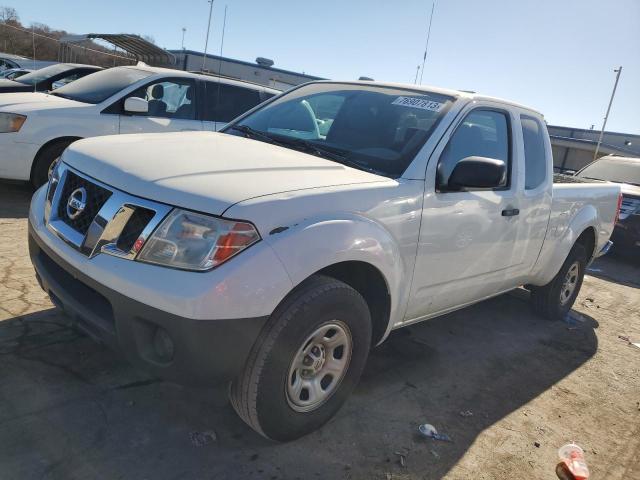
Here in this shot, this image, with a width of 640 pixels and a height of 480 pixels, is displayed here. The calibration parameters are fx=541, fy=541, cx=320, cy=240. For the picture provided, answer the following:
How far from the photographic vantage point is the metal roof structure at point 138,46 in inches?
708

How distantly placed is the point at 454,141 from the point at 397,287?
102cm

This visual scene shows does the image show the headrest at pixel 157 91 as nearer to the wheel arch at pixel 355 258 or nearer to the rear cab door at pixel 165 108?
the rear cab door at pixel 165 108

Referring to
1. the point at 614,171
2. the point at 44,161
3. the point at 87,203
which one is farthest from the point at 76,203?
the point at 614,171

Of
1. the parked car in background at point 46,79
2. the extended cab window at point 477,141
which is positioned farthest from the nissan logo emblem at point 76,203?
the parked car in background at point 46,79

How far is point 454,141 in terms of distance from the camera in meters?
3.29

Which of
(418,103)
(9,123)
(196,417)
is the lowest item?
(196,417)

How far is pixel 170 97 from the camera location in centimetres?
677

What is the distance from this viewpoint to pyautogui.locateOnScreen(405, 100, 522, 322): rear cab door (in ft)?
10.1

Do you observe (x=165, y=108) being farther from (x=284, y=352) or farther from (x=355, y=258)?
(x=284, y=352)

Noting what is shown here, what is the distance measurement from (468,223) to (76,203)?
219cm

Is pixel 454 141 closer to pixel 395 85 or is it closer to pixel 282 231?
pixel 395 85

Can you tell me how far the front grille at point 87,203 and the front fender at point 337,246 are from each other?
849 millimetres

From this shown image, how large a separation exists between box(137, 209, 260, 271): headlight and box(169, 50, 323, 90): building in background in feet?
83.9

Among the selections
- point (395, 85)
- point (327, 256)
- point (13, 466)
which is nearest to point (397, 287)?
point (327, 256)
